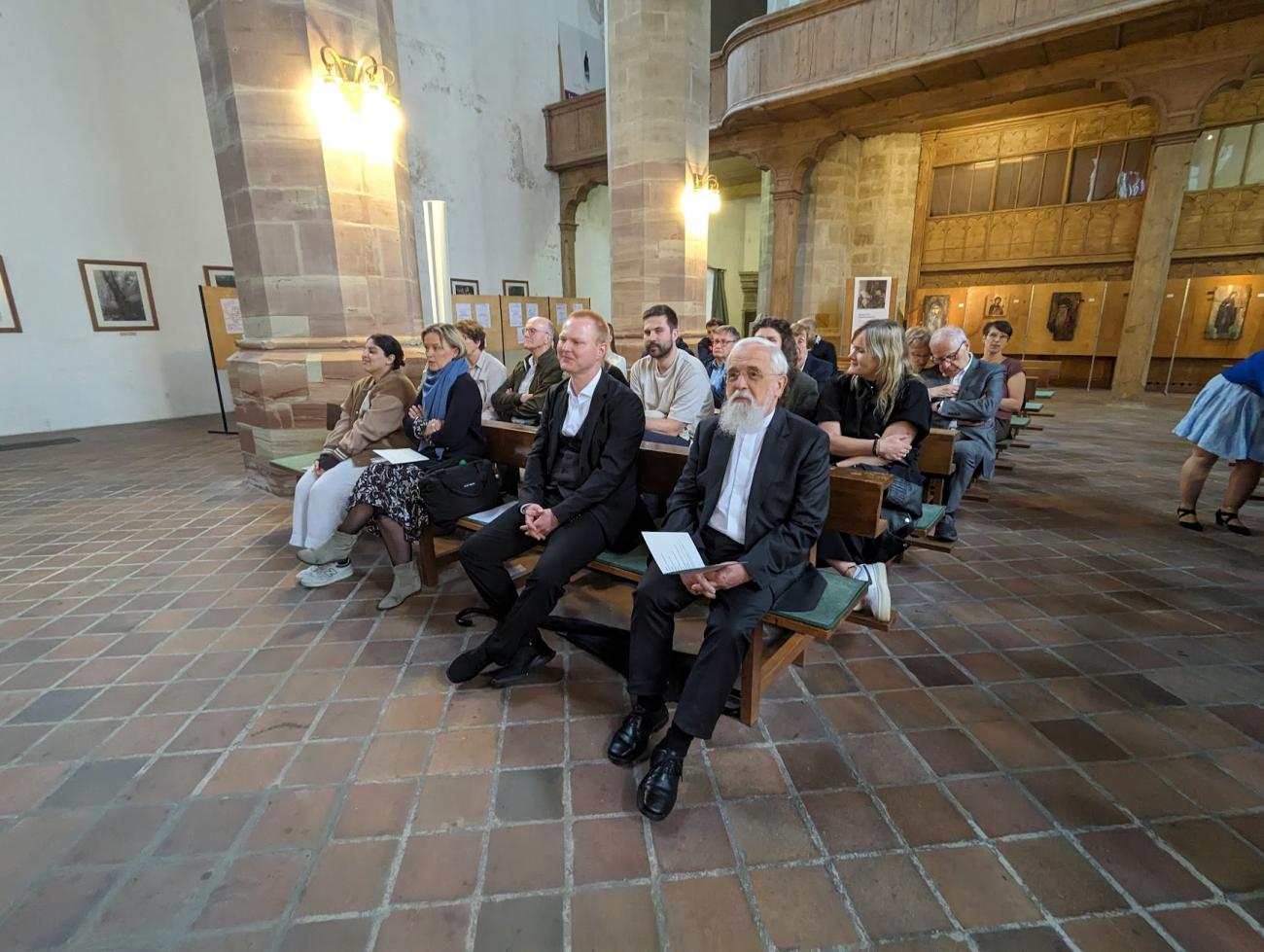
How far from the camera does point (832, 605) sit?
7.68 feet

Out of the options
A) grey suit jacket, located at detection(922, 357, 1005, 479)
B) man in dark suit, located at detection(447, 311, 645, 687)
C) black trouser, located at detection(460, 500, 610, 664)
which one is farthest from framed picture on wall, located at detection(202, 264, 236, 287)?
grey suit jacket, located at detection(922, 357, 1005, 479)

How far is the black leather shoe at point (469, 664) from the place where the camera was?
2648 millimetres

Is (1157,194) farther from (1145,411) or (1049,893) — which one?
(1049,893)

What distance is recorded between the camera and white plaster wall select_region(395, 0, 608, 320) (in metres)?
11.0

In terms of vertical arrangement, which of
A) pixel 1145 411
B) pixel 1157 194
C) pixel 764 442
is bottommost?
pixel 1145 411

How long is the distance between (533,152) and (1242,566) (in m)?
13.7

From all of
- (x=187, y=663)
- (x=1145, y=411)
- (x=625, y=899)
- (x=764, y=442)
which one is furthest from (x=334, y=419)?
(x=1145, y=411)

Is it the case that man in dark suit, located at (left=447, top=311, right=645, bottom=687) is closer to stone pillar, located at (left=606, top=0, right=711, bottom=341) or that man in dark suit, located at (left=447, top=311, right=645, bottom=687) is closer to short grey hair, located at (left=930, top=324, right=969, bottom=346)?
short grey hair, located at (left=930, top=324, right=969, bottom=346)

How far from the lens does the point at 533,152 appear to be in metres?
13.3

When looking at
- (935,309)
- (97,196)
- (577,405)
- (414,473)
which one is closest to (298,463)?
(414,473)

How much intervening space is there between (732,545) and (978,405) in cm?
295

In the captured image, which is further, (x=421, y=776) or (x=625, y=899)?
(x=421, y=776)

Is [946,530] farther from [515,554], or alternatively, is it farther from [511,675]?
[511,675]

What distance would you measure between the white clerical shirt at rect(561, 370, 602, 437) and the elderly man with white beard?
0.75 m
